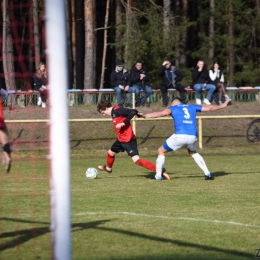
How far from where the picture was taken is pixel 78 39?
37750 mm

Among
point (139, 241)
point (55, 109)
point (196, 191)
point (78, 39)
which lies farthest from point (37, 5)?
point (78, 39)

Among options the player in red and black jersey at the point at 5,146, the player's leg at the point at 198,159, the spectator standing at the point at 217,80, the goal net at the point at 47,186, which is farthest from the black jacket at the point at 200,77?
the player in red and black jersey at the point at 5,146

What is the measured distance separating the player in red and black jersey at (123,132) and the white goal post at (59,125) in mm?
8765

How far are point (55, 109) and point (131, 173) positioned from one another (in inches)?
452

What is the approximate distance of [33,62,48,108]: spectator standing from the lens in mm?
14565

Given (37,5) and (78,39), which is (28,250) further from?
(78,39)

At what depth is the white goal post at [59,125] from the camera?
6035 millimetres

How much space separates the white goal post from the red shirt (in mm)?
8651

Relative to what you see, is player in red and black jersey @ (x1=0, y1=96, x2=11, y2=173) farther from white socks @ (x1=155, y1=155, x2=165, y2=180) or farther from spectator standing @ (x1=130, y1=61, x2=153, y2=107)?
spectator standing @ (x1=130, y1=61, x2=153, y2=107)

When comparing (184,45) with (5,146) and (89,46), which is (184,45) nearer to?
(89,46)

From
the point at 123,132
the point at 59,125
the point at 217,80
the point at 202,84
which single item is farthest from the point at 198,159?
the point at 217,80

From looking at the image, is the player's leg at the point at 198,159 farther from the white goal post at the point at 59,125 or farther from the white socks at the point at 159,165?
the white goal post at the point at 59,125

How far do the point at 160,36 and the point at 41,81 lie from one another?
18.1 m

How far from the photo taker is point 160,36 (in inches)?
1347
